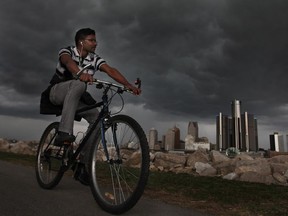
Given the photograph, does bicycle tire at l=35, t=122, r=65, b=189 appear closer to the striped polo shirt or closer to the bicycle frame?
the bicycle frame

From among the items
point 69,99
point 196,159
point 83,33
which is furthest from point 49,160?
point 196,159

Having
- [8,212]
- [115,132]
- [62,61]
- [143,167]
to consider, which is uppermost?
[62,61]

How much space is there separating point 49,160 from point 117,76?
1965 mm

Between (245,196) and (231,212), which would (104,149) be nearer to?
(231,212)

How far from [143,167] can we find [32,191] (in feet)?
6.60

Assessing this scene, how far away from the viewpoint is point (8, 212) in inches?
131

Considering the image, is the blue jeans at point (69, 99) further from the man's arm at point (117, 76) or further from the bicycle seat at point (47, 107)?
the man's arm at point (117, 76)

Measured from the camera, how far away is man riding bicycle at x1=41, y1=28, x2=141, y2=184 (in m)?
4.29

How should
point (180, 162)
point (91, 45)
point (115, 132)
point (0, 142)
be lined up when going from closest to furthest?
1. point (115, 132)
2. point (91, 45)
3. point (180, 162)
4. point (0, 142)

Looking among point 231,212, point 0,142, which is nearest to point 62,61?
point 231,212

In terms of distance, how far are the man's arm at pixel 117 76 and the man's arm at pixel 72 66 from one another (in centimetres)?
42

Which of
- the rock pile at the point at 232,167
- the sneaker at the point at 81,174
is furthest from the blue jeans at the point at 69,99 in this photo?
the rock pile at the point at 232,167

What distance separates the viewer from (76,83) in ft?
14.1

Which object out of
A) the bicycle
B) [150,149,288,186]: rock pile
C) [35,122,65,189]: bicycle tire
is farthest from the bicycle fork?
[150,149,288,186]: rock pile
